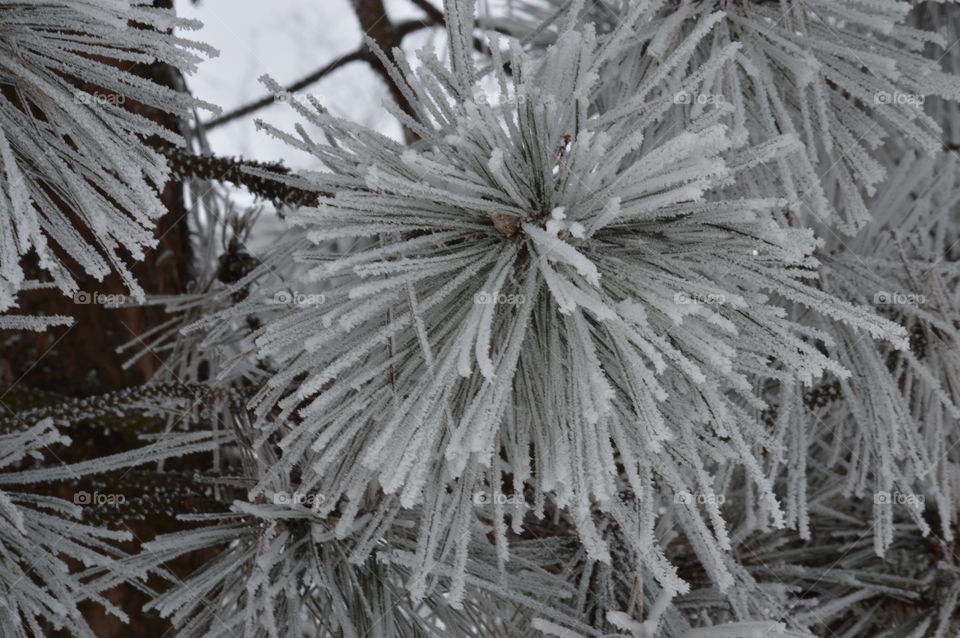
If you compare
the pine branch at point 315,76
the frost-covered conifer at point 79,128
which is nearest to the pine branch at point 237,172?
the frost-covered conifer at point 79,128

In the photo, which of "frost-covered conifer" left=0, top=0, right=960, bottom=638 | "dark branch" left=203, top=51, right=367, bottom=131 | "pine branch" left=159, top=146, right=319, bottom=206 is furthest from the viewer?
"dark branch" left=203, top=51, right=367, bottom=131

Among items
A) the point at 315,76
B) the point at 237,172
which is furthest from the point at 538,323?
the point at 315,76

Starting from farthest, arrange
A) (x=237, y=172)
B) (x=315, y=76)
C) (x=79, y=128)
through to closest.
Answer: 1. (x=315, y=76)
2. (x=237, y=172)
3. (x=79, y=128)

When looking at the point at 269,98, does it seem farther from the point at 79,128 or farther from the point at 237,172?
the point at 79,128

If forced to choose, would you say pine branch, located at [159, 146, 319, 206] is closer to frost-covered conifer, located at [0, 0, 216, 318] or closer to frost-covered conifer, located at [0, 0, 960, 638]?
frost-covered conifer, located at [0, 0, 960, 638]

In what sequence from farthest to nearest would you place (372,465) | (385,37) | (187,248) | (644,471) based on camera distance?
(385,37)
(187,248)
(644,471)
(372,465)

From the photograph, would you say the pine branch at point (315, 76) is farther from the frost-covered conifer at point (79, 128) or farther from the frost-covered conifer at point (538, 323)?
the frost-covered conifer at point (79, 128)

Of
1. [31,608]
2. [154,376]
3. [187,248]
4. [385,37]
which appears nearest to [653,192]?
[31,608]

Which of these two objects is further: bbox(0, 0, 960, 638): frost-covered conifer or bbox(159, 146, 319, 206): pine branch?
bbox(159, 146, 319, 206): pine branch

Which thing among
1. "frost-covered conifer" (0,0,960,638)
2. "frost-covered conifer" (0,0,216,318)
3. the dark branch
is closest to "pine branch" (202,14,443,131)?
the dark branch

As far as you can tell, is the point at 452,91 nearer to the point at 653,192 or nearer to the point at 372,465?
the point at 653,192

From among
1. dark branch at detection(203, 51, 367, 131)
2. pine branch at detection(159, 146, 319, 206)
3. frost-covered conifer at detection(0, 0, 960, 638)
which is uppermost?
dark branch at detection(203, 51, 367, 131)
